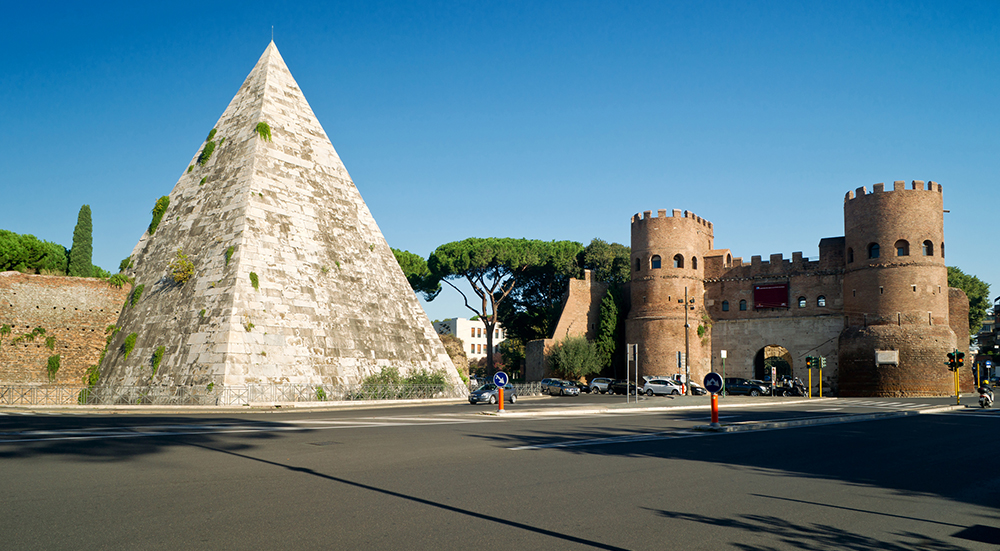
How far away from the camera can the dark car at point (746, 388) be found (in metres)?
42.1

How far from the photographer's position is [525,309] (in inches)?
2500

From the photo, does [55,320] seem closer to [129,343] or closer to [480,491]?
[129,343]

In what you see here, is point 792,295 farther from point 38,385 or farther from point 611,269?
point 38,385

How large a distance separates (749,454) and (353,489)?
6.78 m

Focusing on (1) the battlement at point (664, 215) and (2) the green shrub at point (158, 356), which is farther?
(1) the battlement at point (664, 215)

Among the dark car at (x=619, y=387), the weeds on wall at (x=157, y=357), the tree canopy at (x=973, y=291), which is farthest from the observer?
the tree canopy at (x=973, y=291)

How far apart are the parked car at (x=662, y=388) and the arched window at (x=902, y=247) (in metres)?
17.1

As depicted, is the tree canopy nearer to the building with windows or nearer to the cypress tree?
the building with windows

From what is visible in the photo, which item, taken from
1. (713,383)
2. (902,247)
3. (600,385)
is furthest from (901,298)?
(713,383)

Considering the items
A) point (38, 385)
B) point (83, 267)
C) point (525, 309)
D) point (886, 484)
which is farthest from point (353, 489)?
point (525, 309)

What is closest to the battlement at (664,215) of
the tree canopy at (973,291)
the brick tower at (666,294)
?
the brick tower at (666,294)

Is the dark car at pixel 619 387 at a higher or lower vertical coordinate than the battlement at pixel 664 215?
lower

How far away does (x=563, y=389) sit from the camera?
43.0 metres

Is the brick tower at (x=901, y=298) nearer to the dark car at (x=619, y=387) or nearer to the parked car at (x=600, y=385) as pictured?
the dark car at (x=619, y=387)
